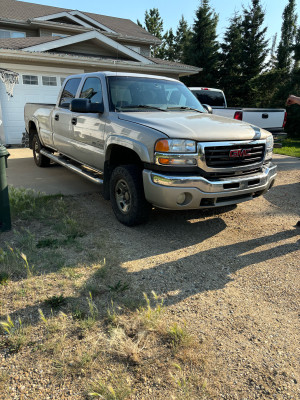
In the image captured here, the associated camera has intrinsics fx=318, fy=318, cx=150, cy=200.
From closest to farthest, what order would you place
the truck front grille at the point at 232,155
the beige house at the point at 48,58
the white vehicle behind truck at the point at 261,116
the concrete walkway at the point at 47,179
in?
the truck front grille at the point at 232,155 < the concrete walkway at the point at 47,179 < the white vehicle behind truck at the point at 261,116 < the beige house at the point at 48,58

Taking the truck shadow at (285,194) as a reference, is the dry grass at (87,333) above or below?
below

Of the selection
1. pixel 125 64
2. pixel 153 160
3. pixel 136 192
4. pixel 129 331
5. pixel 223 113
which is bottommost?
pixel 129 331

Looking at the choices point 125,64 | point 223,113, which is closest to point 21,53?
point 125,64

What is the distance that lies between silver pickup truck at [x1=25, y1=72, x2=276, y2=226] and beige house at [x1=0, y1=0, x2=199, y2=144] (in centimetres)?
726

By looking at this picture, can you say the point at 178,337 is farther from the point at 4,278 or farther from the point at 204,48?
the point at 204,48

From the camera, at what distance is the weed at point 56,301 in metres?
2.69

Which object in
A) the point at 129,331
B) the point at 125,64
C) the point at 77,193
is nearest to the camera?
the point at 129,331

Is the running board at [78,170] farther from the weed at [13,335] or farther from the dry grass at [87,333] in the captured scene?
the weed at [13,335]

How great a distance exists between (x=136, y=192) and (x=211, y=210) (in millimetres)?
1650

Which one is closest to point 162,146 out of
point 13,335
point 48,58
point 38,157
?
point 13,335

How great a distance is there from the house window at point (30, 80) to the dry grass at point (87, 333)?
994cm

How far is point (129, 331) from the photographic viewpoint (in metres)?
2.40

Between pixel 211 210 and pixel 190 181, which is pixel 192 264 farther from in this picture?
pixel 211 210

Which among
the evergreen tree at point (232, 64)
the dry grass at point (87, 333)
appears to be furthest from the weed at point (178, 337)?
the evergreen tree at point (232, 64)
